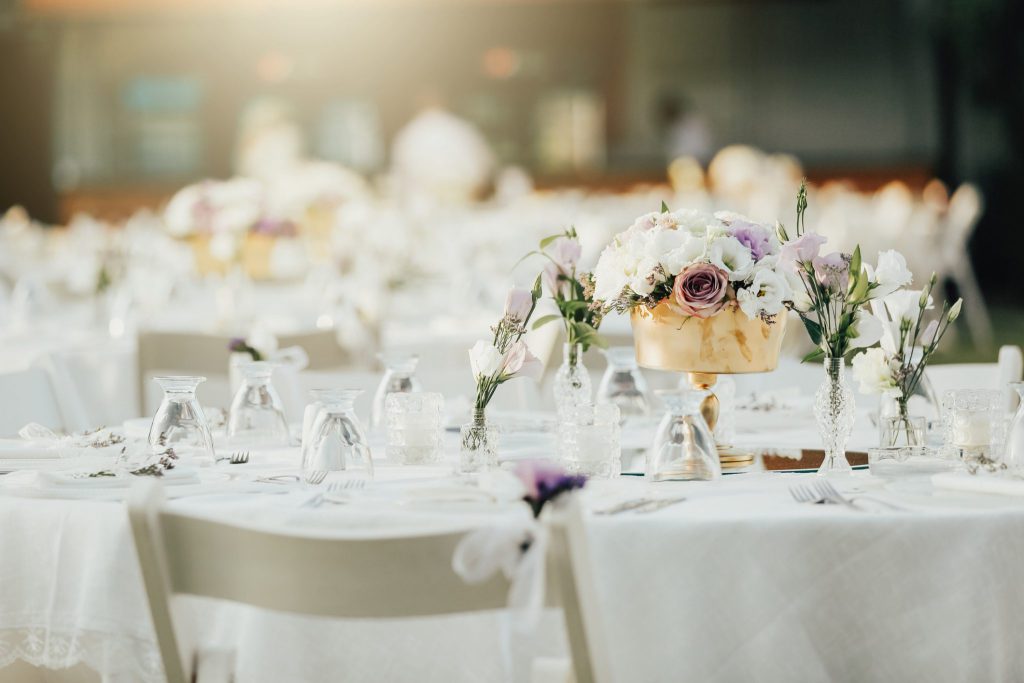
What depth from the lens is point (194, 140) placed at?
1500 centimetres

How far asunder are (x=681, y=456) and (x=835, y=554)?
0.42m

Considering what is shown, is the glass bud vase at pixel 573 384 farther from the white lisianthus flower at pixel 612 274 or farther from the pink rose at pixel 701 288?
the pink rose at pixel 701 288

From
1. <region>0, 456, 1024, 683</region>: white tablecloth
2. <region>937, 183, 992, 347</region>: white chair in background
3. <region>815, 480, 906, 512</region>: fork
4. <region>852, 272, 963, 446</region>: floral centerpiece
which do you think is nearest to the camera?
<region>0, 456, 1024, 683</region>: white tablecloth

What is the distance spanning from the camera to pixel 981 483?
1930 millimetres

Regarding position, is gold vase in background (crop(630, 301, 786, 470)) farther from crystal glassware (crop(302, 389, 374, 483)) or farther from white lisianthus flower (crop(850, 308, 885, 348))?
crystal glassware (crop(302, 389, 374, 483))

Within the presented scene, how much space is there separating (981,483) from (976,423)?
39 centimetres

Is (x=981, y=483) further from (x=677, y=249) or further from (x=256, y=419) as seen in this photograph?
(x=256, y=419)

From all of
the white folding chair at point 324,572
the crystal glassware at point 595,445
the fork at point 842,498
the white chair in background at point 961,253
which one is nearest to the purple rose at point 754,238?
the crystal glassware at point 595,445

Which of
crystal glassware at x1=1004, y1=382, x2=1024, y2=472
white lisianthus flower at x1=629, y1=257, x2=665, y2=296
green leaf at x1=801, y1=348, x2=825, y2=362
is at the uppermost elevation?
white lisianthus flower at x1=629, y1=257, x2=665, y2=296

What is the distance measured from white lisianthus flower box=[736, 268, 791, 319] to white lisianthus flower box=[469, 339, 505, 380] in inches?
15.4

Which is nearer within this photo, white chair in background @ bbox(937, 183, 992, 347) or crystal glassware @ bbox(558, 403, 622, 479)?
crystal glassware @ bbox(558, 403, 622, 479)

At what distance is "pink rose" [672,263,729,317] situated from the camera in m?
2.23

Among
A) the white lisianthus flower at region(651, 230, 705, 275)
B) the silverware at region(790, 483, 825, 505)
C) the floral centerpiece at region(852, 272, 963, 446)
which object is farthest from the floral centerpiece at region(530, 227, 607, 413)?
the silverware at region(790, 483, 825, 505)

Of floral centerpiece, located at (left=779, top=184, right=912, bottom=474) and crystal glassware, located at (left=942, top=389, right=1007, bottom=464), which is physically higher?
floral centerpiece, located at (left=779, top=184, right=912, bottom=474)
